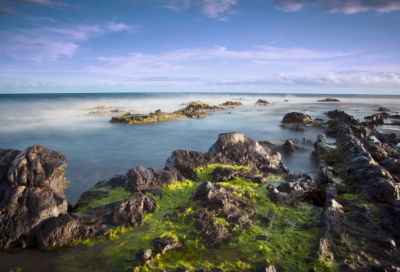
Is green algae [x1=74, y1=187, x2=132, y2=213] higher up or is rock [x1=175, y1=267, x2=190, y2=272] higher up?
green algae [x1=74, y1=187, x2=132, y2=213]

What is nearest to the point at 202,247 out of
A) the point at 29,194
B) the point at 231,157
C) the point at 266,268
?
the point at 266,268

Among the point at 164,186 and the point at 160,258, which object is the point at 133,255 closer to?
the point at 160,258

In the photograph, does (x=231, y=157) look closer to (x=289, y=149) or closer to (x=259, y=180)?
(x=259, y=180)

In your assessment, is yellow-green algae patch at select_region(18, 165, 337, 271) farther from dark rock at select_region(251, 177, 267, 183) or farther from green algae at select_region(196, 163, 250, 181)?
green algae at select_region(196, 163, 250, 181)

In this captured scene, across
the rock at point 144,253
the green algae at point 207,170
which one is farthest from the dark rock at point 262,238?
the green algae at point 207,170

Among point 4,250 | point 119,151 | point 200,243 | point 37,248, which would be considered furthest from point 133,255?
point 119,151

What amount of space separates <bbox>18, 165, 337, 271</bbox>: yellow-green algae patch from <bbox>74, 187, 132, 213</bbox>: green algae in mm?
1178

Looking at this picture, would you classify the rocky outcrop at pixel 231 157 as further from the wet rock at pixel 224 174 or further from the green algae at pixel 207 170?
the wet rock at pixel 224 174

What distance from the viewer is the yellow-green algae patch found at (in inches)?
183

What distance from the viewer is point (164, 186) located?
790 centimetres

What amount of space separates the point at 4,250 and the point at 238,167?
285 inches

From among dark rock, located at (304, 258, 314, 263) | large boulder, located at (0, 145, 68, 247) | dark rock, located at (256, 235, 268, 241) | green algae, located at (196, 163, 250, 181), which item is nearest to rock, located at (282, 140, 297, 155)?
green algae, located at (196, 163, 250, 181)

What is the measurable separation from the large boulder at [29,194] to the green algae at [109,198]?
615mm

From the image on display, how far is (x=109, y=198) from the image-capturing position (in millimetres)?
7117
